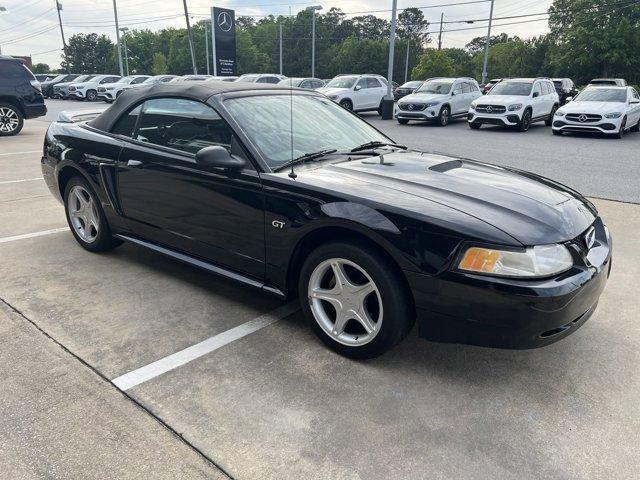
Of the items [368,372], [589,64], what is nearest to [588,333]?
[368,372]

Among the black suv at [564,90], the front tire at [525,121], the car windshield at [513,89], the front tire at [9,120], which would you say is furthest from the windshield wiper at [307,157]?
the black suv at [564,90]

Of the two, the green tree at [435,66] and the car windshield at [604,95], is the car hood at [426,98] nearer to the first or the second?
the car windshield at [604,95]

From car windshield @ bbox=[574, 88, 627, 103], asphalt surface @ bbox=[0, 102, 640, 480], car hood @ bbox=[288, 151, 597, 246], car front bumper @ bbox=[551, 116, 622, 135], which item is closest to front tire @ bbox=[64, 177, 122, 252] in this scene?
asphalt surface @ bbox=[0, 102, 640, 480]

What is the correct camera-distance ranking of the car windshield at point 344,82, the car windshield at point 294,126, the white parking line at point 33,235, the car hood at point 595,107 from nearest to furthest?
the car windshield at point 294,126 < the white parking line at point 33,235 < the car hood at point 595,107 < the car windshield at point 344,82

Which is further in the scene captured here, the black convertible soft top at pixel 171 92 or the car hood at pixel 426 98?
the car hood at pixel 426 98

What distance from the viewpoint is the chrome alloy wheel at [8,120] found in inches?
512

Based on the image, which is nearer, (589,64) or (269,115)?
(269,115)

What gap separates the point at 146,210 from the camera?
390cm

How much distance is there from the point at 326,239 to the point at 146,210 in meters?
1.67

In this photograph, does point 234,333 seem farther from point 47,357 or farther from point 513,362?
point 513,362

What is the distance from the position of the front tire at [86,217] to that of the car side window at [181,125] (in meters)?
0.83

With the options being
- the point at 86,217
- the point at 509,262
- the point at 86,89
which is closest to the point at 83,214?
the point at 86,217

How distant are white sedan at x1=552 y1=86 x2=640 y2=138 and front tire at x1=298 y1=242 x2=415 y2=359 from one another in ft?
44.1

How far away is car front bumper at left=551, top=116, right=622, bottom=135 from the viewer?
13.6m
